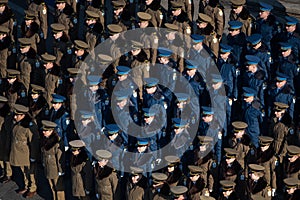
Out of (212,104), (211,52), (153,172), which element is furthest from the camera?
(211,52)

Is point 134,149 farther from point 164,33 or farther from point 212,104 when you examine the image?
point 164,33

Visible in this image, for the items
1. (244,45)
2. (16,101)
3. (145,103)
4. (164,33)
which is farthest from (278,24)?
(16,101)

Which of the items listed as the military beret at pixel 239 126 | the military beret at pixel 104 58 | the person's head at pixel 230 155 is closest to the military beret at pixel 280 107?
the military beret at pixel 239 126

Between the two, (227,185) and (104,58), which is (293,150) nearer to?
(227,185)

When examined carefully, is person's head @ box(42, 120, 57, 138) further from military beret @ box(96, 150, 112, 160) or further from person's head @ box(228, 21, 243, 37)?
person's head @ box(228, 21, 243, 37)

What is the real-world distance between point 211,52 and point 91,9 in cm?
370

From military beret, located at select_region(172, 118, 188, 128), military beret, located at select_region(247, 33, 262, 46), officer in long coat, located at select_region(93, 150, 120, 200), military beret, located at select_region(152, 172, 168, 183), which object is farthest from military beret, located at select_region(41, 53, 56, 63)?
military beret, located at select_region(152, 172, 168, 183)

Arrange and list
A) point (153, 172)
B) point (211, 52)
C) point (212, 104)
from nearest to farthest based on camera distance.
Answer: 1. point (153, 172)
2. point (212, 104)
3. point (211, 52)

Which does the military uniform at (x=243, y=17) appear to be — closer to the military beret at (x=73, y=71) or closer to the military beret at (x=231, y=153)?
the military beret at (x=73, y=71)

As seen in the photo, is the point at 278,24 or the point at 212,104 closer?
the point at 212,104

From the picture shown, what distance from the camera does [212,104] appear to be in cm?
2297

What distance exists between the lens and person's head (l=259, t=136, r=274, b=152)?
21.3 meters

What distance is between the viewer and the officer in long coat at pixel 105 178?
21.2 metres

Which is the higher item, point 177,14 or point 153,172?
point 177,14
